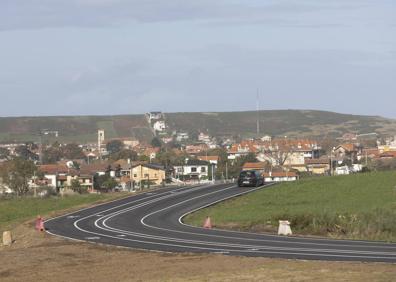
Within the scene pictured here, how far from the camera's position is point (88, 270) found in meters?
32.2

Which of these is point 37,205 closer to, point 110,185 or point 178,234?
point 178,234

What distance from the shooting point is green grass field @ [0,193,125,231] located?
68.9 m

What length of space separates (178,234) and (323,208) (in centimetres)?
1368

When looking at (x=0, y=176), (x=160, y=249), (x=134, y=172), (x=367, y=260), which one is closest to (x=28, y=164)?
(x=0, y=176)

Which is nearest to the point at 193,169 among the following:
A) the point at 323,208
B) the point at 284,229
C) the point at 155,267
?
the point at 323,208

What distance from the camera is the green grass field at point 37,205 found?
6894 centimetres

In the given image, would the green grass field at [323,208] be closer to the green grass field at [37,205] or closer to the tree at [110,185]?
the green grass field at [37,205]

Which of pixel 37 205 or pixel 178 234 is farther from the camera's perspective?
pixel 37 205

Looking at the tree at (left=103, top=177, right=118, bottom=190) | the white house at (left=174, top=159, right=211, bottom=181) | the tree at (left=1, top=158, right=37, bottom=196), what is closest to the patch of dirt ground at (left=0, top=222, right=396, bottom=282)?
the tree at (left=1, top=158, right=37, bottom=196)

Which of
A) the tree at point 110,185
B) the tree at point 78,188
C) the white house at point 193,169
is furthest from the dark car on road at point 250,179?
the white house at point 193,169

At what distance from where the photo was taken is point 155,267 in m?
31.9

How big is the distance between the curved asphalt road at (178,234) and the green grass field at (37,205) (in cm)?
400

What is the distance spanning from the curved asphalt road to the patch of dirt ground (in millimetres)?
1954

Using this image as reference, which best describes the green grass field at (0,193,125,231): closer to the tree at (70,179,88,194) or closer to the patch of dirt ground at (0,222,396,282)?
the tree at (70,179,88,194)
